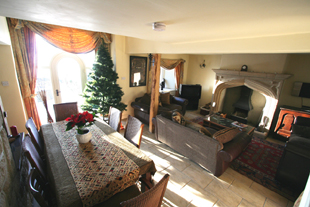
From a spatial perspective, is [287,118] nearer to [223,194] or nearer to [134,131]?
[223,194]

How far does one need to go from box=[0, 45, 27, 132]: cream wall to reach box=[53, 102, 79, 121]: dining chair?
3.22ft

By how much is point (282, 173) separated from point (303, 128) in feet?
4.44

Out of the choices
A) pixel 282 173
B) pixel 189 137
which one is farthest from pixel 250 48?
pixel 282 173

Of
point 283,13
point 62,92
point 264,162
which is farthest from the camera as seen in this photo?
point 62,92

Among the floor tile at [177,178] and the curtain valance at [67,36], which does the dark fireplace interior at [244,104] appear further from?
the curtain valance at [67,36]

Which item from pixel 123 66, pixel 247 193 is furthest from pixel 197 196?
pixel 123 66

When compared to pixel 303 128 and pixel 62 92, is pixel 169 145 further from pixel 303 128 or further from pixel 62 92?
pixel 62 92

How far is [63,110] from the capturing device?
9.34ft

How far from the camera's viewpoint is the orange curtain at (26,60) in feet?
9.45

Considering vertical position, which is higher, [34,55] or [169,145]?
[34,55]

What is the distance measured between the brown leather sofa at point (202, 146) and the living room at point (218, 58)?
1508 millimetres

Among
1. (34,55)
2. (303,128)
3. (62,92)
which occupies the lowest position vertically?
(303,128)

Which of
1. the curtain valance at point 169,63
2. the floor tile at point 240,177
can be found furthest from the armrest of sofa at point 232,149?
the curtain valance at point 169,63

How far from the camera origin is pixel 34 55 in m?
3.12
